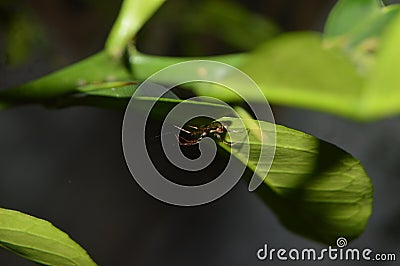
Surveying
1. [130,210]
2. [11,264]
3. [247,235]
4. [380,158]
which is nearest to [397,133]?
[380,158]

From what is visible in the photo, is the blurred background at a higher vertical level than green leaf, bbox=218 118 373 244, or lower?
lower

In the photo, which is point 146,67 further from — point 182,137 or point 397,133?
point 397,133

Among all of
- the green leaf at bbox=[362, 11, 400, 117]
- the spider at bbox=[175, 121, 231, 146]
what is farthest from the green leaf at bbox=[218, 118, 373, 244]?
the green leaf at bbox=[362, 11, 400, 117]

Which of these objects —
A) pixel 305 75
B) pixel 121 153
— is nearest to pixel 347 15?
pixel 305 75

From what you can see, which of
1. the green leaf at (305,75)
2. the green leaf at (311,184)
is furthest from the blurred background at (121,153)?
the green leaf at (305,75)

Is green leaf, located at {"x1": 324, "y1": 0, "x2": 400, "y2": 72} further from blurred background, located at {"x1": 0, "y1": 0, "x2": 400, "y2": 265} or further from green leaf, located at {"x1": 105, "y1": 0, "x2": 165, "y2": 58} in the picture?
blurred background, located at {"x1": 0, "y1": 0, "x2": 400, "y2": 265}

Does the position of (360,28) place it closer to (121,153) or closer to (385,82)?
(385,82)
